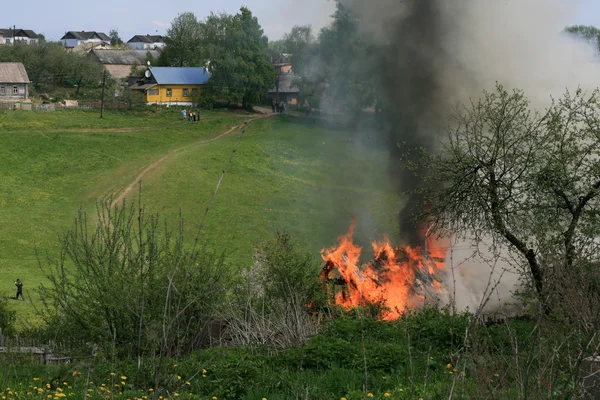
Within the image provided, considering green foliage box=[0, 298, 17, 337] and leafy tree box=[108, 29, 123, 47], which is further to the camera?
leafy tree box=[108, 29, 123, 47]

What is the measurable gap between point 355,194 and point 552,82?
12.9 m

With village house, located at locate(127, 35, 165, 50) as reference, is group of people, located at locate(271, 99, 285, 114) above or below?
below

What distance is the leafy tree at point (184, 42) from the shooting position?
88.4 metres

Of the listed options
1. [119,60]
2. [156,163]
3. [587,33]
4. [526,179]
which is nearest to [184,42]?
[119,60]

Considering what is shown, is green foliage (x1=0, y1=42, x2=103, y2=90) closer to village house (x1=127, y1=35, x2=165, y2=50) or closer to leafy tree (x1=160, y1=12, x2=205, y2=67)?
leafy tree (x1=160, y1=12, x2=205, y2=67)

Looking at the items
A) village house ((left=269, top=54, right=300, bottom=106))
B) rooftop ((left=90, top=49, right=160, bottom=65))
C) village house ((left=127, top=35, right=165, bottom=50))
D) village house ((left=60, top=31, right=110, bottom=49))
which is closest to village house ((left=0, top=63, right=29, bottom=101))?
village house ((left=269, top=54, right=300, bottom=106))

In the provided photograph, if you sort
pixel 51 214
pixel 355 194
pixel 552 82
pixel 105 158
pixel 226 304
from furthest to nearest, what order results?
1. pixel 105 158
2. pixel 51 214
3. pixel 355 194
4. pixel 552 82
5. pixel 226 304

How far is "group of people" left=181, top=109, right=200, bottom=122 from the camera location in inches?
2518

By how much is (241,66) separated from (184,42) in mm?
27349

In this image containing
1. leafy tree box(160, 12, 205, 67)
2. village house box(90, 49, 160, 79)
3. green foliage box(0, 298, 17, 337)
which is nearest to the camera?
green foliage box(0, 298, 17, 337)

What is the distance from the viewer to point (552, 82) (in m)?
30.0

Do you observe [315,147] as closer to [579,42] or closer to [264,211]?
[264,211]

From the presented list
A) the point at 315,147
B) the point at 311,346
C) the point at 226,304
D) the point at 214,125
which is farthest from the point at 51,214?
the point at 311,346

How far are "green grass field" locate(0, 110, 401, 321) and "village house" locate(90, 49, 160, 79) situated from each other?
4200 cm
